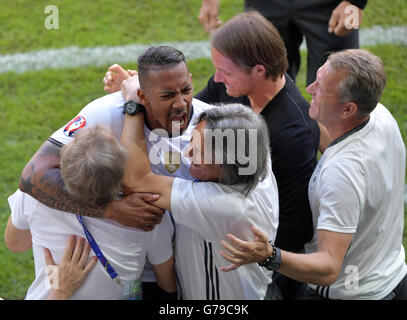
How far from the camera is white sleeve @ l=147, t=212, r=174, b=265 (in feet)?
7.34

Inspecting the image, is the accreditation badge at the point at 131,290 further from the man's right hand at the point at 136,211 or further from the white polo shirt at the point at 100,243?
the man's right hand at the point at 136,211

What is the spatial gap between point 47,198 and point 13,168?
2.20m

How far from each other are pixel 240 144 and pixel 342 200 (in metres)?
0.50

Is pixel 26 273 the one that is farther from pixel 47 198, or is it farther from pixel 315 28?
A: pixel 315 28

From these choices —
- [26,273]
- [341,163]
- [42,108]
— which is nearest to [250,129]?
[341,163]

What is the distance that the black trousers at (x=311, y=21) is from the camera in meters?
3.87

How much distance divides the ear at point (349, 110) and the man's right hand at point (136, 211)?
2.80 feet

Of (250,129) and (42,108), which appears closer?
(250,129)

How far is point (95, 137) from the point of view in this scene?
2002 mm

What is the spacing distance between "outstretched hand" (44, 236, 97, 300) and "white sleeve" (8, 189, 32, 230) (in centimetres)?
19

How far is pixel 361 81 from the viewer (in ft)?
7.63

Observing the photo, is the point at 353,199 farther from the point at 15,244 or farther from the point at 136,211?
the point at 15,244
